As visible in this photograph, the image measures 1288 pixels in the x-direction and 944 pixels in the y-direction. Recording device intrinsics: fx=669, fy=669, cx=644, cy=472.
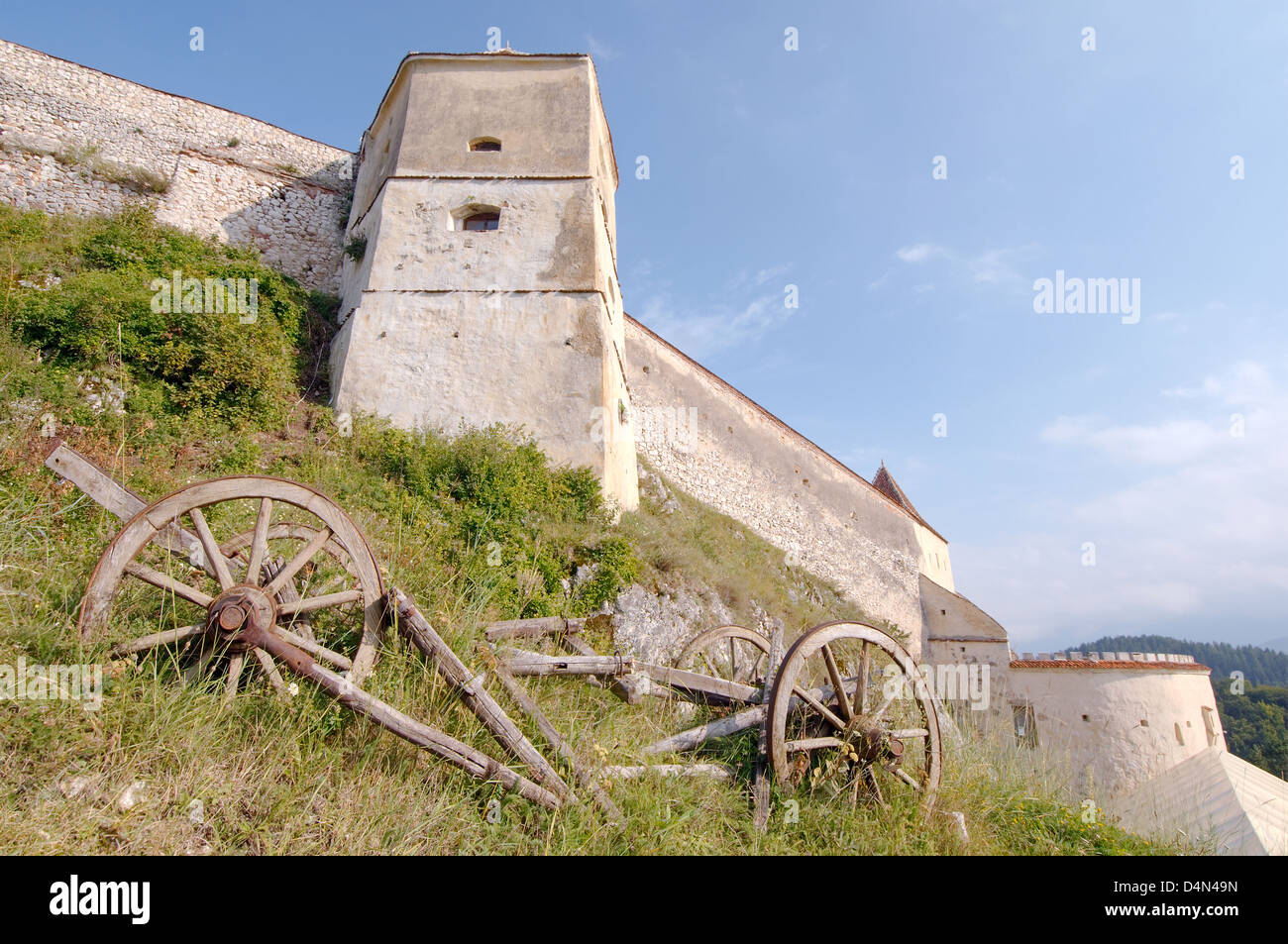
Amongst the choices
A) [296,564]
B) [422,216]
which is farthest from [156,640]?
[422,216]

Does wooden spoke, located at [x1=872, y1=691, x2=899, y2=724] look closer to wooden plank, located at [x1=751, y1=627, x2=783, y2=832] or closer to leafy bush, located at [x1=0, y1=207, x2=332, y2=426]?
wooden plank, located at [x1=751, y1=627, x2=783, y2=832]

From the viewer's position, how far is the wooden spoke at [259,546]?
3863 mm

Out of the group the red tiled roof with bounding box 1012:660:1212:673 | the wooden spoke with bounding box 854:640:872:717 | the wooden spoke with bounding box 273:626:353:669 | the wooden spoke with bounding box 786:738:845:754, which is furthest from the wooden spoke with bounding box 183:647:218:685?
the red tiled roof with bounding box 1012:660:1212:673

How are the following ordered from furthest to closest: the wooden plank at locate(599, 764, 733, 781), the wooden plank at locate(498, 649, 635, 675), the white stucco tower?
the white stucco tower → the wooden plank at locate(498, 649, 635, 675) → the wooden plank at locate(599, 764, 733, 781)

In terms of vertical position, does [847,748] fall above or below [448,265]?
below

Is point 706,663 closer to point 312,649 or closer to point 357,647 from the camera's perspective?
point 357,647

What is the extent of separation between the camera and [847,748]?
14.8ft

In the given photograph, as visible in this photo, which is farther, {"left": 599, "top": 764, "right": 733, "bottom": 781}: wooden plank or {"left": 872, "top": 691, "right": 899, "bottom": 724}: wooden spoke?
{"left": 872, "top": 691, "right": 899, "bottom": 724}: wooden spoke

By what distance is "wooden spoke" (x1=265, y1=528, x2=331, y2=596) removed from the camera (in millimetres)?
3837

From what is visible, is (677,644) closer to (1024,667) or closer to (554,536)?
(554,536)

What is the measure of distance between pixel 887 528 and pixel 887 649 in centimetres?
1816

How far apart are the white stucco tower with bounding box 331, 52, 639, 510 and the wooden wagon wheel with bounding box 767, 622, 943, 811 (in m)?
5.43
